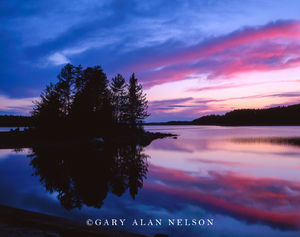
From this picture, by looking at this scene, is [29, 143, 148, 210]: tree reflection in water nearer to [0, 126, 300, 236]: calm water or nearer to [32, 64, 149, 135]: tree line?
[0, 126, 300, 236]: calm water

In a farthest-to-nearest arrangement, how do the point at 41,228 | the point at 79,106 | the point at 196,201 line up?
1. the point at 79,106
2. the point at 196,201
3. the point at 41,228

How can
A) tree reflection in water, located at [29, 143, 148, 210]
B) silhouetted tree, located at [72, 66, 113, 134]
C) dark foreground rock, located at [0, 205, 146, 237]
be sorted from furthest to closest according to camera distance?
silhouetted tree, located at [72, 66, 113, 134] < tree reflection in water, located at [29, 143, 148, 210] < dark foreground rock, located at [0, 205, 146, 237]

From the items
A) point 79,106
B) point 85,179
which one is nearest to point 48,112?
point 79,106

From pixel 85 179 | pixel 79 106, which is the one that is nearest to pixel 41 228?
pixel 85 179

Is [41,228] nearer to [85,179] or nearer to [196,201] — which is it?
[196,201]

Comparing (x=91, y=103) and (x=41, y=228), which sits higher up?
(x=91, y=103)

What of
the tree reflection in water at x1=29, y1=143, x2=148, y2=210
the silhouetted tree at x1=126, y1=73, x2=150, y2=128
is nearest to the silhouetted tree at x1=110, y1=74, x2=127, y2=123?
the silhouetted tree at x1=126, y1=73, x2=150, y2=128

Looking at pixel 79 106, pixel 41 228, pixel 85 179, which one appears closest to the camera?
pixel 41 228

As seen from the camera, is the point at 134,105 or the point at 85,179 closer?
the point at 85,179

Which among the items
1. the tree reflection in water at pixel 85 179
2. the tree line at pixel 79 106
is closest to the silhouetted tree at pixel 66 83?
the tree line at pixel 79 106

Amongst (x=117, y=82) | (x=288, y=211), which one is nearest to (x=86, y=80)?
(x=117, y=82)

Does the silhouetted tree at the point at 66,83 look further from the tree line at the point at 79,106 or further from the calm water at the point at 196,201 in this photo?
the calm water at the point at 196,201

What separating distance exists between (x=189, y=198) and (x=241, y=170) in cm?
1159

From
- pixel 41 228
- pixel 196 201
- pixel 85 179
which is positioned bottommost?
pixel 196 201
